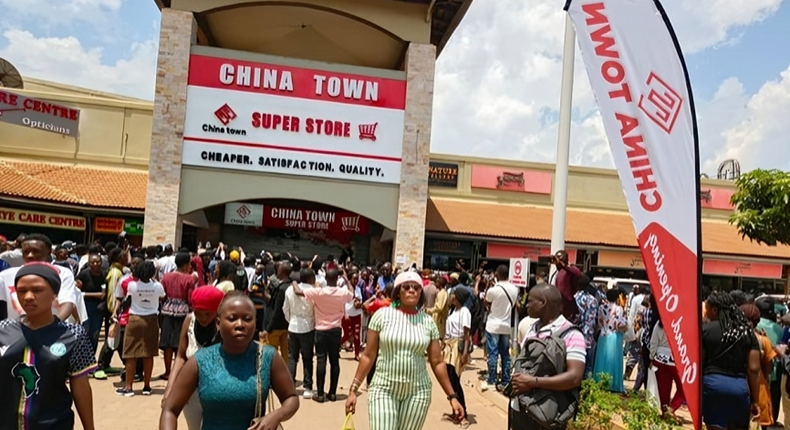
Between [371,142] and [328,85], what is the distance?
221 cm

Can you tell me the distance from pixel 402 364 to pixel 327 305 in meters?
4.14

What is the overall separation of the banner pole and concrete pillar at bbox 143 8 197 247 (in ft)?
41.0

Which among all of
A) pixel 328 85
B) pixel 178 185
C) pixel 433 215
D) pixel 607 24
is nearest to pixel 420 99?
pixel 328 85

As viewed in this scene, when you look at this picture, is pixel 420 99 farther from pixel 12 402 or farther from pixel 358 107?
pixel 12 402

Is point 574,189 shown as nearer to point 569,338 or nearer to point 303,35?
point 303,35

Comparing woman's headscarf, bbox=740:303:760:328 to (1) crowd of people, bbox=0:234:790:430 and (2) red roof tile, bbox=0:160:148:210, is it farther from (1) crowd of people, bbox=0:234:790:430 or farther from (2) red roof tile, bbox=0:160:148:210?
(2) red roof tile, bbox=0:160:148:210

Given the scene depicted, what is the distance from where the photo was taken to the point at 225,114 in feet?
65.3

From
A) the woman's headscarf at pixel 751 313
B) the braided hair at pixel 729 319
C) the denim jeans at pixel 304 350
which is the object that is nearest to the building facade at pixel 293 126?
the denim jeans at pixel 304 350

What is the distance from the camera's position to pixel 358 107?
20672 mm

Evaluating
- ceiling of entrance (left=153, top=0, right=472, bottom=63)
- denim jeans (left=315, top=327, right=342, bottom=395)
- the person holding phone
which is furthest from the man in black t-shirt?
ceiling of entrance (left=153, top=0, right=472, bottom=63)

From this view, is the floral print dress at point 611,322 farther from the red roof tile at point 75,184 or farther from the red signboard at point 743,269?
the red signboard at point 743,269

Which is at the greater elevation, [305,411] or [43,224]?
[43,224]

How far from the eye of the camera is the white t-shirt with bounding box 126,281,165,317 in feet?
26.6

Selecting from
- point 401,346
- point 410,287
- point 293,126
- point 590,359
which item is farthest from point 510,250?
point 401,346
